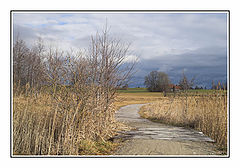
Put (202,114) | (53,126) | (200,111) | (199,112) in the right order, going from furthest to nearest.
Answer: (199,112), (200,111), (202,114), (53,126)

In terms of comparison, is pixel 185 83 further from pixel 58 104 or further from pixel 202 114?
pixel 58 104

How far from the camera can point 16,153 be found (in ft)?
15.4

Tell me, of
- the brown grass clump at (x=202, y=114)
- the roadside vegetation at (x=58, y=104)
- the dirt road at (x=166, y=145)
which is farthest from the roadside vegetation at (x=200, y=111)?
the roadside vegetation at (x=58, y=104)

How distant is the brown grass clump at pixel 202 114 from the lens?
21.9ft

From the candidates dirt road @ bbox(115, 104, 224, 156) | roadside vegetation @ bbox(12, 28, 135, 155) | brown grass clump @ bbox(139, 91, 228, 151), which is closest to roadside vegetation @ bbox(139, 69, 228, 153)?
brown grass clump @ bbox(139, 91, 228, 151)

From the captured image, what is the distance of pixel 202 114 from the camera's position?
323 inches

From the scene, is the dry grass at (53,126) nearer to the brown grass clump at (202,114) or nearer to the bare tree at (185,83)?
the brown grass clump at (202,114)

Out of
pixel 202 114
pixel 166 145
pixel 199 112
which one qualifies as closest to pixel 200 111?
pixel 199 112

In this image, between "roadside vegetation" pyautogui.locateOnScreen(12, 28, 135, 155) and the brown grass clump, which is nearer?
"roadside vegetation" pyautogui.locateOnScreen(12, 28, 135, 155)

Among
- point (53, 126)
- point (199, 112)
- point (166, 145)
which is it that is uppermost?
point (53, 126)

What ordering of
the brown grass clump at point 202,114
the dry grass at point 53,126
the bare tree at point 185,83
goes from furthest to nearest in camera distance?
the bare tree at point 185,83, the brown grass clump at point 202,114, the dry grass at point 53,126

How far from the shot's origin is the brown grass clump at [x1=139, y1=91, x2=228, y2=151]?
263 inches

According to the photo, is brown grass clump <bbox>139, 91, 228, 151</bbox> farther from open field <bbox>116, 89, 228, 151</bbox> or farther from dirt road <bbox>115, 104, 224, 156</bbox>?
dirt road <bbox>115, 104, 224, 156</bbox>

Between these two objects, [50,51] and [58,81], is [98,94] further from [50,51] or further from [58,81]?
[50,51]
